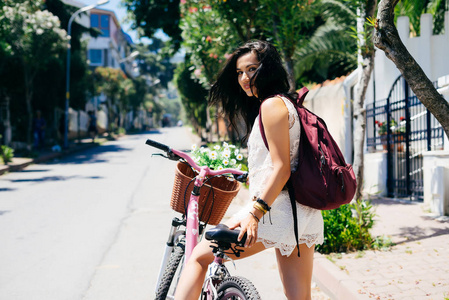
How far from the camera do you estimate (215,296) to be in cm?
228

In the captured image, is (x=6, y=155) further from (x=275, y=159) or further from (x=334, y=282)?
(x=275, y=159)

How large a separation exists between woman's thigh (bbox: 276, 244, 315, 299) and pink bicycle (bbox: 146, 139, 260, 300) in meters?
0.17

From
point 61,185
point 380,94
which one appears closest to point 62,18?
point 61,185

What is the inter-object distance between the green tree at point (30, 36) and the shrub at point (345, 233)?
1414cm

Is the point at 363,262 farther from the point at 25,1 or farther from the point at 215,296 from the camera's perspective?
the point at 25,1

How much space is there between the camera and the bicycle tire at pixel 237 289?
7.11ft

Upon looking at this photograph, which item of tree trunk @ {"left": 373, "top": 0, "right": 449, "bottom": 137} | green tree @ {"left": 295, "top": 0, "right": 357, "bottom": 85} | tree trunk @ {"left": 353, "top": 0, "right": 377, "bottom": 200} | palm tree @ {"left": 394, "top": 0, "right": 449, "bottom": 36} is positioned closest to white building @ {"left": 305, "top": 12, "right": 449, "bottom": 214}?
palm tree @ {"left": 394, "top": 0, "right": 449, "bottom": 36}

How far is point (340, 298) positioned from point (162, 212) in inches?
181

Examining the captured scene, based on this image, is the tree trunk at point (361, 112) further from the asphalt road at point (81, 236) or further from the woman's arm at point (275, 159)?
the woman's arm at point (275, 159)

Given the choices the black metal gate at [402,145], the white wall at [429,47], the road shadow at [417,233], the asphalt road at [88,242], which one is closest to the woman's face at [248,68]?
the asphalt road at [88,242]

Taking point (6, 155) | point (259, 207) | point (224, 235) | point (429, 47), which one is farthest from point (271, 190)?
point (6, 155)

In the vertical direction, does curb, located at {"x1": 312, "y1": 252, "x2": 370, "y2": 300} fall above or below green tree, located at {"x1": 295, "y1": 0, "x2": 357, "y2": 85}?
below

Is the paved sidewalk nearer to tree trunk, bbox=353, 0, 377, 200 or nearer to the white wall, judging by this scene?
tree trunk, bbox=353, 0, 377, 200

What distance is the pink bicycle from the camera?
7.09 ft
